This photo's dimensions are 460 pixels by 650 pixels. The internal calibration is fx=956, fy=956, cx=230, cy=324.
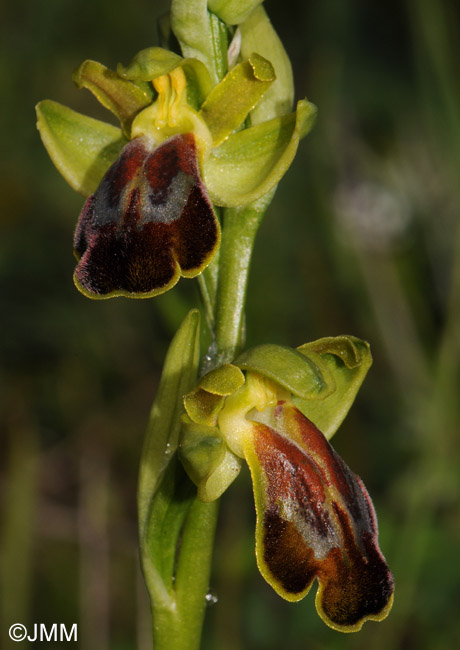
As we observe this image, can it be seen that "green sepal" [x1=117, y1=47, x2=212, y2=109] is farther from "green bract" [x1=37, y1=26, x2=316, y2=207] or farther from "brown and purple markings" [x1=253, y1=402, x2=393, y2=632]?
"brown and purple markings" [x1=253, y1=402, x2=393, y2=632]

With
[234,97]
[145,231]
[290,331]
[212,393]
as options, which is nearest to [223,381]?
[212,393]

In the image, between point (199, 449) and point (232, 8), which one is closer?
point (199, 449)

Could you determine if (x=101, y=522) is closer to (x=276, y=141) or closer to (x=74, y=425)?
(x=74, y=425)

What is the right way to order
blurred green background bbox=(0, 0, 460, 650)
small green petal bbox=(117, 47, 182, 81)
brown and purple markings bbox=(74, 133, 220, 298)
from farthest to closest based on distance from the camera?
blurred green background bbox=(0, 0, 460, 650)
small green petal bbox=(117, 47, 182, 81)
brown and purple markings bbox=(74, 133, 220, 298)

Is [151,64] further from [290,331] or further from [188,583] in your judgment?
[290,331]

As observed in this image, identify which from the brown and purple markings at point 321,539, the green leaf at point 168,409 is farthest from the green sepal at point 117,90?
the brown and purple markings at point 321,539

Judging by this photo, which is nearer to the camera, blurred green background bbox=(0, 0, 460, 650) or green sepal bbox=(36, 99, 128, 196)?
green sepal bbox=(36, 99, 128, 196)

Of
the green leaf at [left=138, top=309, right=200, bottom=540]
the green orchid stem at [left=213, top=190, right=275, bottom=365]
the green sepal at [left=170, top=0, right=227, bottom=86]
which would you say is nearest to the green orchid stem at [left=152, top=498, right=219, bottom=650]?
the green leaf at [left=138, top=309, right=200, bottom=540]
